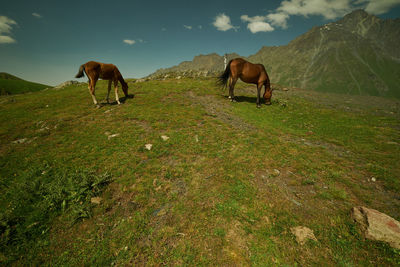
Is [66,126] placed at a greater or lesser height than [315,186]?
greater

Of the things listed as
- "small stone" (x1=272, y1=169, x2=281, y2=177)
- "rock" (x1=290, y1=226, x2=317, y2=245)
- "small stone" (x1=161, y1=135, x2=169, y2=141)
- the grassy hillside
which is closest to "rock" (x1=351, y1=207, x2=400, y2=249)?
the grassy hillside

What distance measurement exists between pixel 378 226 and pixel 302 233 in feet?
5.88

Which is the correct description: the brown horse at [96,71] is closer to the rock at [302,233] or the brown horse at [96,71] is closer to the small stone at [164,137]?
the small stone at [164,137]

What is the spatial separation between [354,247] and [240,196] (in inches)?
105

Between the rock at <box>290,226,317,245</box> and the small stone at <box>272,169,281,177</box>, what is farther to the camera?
the small stone at <box>272,169,281,177</box>

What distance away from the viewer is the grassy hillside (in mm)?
3418

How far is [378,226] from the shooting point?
12.0 feet

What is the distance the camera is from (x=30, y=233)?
379 centimetres

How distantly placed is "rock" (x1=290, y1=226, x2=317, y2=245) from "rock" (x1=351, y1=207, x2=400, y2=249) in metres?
1.26

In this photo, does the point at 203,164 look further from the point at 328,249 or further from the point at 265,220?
the point at 328,249

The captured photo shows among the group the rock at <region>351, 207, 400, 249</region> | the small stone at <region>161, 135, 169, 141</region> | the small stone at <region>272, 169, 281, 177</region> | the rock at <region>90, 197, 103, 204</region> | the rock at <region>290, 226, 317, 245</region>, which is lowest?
the rock at <region>290, 226, 317, 245</region>

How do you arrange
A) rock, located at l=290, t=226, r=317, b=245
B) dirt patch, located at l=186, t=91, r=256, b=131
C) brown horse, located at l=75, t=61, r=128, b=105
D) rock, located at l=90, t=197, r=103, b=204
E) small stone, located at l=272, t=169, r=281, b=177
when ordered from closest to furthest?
1. rock, located at l=290, t=226, r=317, b=245
2. rock, located at l=90, t=197, r=103, b=204
3. small stone, located at l=272, t=169, r=281, b=177
4. dirt patch, located at l=186, t=91, r=256, b=131
5. brown horse, located at l=75, t=61, r=128, b=105

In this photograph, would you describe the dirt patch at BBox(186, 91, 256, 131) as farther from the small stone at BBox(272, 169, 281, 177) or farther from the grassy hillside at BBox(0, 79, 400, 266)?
the small stone at BBox(272, 169, 281, 177)

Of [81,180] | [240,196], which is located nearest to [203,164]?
[240,196]
